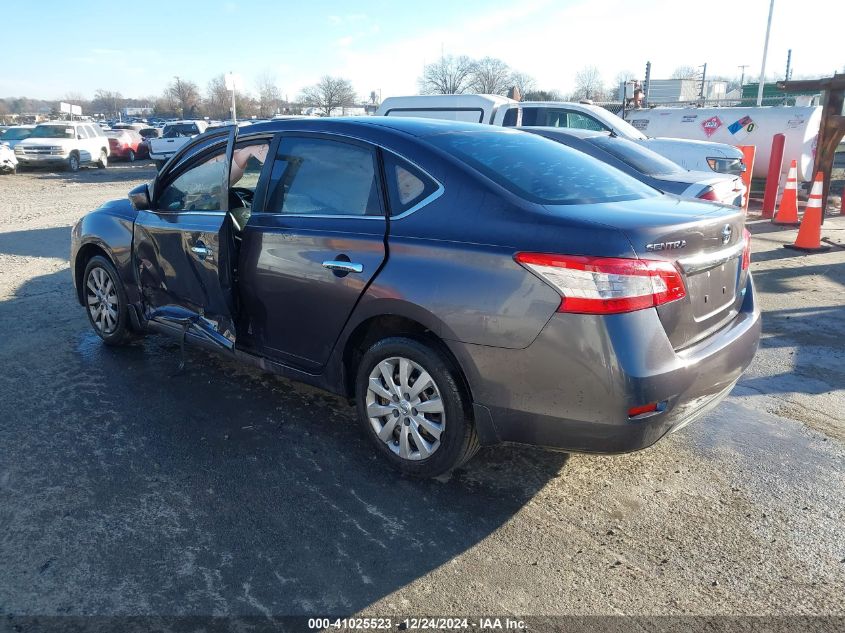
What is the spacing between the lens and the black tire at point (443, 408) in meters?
3.20

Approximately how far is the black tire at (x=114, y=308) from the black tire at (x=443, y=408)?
2.61 m

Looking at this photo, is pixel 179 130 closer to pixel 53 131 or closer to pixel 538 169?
pixel 53 131

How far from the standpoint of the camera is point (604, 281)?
2736 mm

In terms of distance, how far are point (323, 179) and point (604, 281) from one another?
181 centimetres

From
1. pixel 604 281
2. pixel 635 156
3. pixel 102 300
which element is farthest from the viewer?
pixel 635 156

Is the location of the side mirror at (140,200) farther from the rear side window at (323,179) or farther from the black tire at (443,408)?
the black tire at (443,408)

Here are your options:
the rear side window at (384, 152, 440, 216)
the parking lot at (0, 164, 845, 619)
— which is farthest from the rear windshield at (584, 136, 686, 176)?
the rear side window at (384, 152, 440, 216)

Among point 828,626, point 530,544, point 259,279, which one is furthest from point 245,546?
point 828,626

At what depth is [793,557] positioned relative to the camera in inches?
113

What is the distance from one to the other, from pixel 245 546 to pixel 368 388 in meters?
1.01

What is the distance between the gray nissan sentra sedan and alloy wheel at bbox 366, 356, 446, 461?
1cm

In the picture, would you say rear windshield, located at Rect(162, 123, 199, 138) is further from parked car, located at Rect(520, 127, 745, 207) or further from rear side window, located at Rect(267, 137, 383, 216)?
rear side window, located at Rect(267, 137, 383, 216)

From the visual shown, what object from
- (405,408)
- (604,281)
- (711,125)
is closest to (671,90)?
(711,125)

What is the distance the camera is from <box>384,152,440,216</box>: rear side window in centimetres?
334
